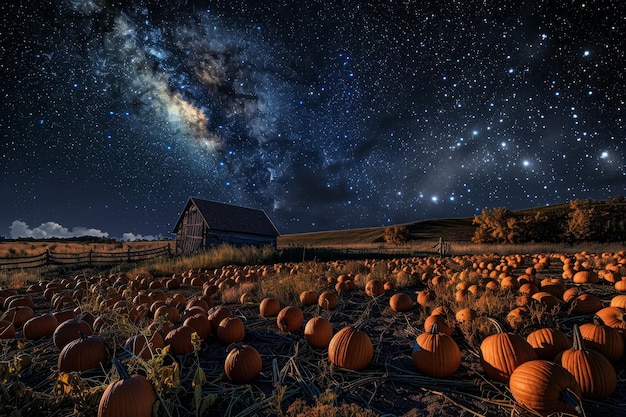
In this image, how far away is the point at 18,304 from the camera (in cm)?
562

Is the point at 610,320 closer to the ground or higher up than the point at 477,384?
higher up

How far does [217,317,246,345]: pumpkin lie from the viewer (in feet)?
12.4

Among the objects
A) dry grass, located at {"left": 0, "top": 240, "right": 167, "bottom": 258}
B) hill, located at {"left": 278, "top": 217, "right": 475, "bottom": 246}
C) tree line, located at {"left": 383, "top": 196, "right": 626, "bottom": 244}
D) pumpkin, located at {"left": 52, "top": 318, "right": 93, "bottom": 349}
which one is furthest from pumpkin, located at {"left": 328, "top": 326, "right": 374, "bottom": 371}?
hill, located at {"left": 278, "top": 217, "right": 475, "bottom": 246}

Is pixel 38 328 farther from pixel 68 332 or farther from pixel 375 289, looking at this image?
pixel 375 289

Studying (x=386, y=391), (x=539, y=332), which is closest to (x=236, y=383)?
(x=386, y=391)

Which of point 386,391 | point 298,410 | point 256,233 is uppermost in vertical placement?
point 256,233

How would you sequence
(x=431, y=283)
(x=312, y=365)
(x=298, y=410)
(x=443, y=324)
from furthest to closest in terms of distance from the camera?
(x=431, y=283) → (x=443, y=324) → (x=312, y=365) → (x=298, y=410)

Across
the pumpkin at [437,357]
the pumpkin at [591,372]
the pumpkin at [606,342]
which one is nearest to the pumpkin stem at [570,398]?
the pumpkin at [591,372]

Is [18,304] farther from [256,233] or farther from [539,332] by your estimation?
[256,233]

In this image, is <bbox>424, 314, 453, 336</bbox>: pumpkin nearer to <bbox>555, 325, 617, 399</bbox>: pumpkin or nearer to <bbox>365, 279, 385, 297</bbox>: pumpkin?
<bbox>555, 325, 617, 399</bbox>: pumpkin

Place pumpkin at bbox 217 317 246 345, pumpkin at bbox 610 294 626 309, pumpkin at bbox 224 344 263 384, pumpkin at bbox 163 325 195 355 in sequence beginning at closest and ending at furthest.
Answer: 1. pumpkin at bbox 224 344 263 384
2. pumpkin at bbox 163 325 195 355
3. pumpkin at bbox 217 317 246 345
4. pumpkin at bbox 610 294 626 309

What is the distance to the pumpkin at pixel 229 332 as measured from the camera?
12.4 ft

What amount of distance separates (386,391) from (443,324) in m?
1.16

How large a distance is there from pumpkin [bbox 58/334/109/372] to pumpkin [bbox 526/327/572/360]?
414cm
